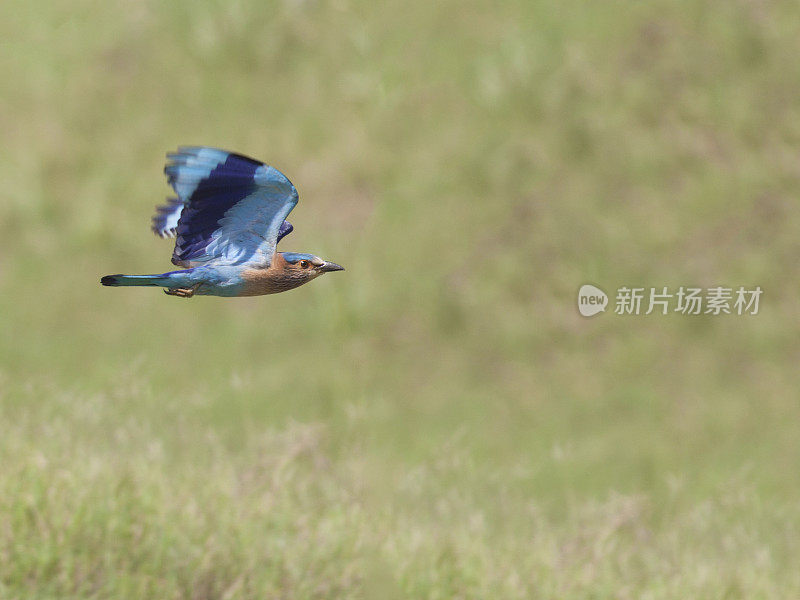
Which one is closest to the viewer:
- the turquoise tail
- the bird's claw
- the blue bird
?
the turquoise tail

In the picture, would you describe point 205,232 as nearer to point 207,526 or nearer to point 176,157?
point 176,157

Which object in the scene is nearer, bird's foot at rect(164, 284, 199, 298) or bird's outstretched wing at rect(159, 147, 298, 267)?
bird's foot at rect(164, 284, 199, 298)

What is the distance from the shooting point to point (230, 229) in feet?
12.9

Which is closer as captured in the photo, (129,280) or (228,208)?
(129,280)

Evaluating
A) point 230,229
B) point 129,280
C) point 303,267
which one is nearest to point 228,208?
point 230,229

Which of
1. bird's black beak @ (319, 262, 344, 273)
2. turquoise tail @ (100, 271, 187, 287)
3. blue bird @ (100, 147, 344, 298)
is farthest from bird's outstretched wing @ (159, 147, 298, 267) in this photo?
turquoise tail @ (100, 271, 187, 287)

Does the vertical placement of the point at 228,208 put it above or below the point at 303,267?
above

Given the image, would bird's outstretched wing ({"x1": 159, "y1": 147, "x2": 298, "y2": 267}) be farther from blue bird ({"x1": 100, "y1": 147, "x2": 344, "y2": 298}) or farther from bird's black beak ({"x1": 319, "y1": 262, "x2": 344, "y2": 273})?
bird's black beak ({"x1": 319, "y1": 262, "x2": 344, "y2": 273})

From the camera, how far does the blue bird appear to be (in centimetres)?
377

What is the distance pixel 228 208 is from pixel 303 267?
347 millimetres

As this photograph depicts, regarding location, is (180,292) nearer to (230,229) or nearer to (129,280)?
(129,280)

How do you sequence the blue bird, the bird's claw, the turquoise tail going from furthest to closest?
the blue bird
the bird's claw
the turquoise tail

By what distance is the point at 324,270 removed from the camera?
3.85m

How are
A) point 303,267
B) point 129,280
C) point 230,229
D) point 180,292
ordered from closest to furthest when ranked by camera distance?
point 129,280 → point 180,292 → point 303,267 → point 230,229
